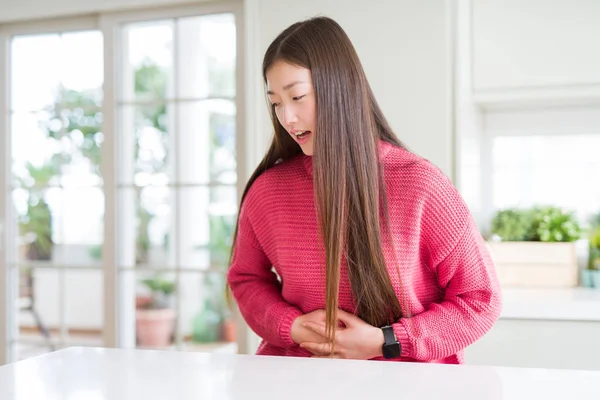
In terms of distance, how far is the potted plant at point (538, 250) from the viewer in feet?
8.53

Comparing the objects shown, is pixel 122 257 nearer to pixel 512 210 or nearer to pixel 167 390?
pixel 512 210

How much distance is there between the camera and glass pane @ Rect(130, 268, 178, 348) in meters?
5.34

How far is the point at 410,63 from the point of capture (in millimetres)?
2488

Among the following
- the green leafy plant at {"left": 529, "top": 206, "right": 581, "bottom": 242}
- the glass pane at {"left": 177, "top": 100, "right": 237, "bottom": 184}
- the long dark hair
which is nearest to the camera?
the long dark hair

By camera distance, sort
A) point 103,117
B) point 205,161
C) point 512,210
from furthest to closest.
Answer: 1. point 205,161
2. point 103,117
3. point 512,210

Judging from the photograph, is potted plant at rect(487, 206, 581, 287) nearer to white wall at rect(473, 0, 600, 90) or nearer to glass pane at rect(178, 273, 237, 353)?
white wall at rect(473, 0, 600, 90)

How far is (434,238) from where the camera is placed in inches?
54.7

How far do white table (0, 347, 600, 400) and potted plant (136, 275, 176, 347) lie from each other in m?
4.33

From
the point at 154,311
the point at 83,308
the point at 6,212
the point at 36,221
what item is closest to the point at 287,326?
the point at 6,212

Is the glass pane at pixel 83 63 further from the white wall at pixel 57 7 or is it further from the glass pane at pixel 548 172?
the glass pane at pixel 548 172

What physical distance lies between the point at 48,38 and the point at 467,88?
1980 millimetres

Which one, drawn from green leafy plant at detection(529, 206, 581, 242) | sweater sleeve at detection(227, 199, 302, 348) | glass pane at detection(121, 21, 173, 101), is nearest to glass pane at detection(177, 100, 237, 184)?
glass pane at detection(121, 21, 173, 101)

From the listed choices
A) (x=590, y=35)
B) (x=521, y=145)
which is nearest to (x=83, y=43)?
(x=521, y=145)

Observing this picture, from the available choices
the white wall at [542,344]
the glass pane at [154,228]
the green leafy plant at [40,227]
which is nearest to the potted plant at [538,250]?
the white wall at [542,344]
